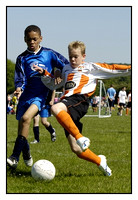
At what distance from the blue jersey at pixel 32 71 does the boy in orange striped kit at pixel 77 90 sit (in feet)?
1.00

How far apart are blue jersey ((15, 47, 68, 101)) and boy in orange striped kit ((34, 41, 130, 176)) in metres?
0.30

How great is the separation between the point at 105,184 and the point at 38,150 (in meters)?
3.61

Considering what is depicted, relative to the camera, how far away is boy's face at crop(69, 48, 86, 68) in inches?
223

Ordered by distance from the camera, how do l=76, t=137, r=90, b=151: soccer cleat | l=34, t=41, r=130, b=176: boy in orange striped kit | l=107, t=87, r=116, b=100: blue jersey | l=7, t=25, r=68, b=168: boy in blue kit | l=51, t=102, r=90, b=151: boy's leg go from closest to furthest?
l=76, t=137, r=90, b=151: soccer cleat, l=51, t=102, r=90, b=151: boy's leg, l=34, t=41, r=130, b=176: boy in orange striped kit, l=7, t=25, r=68, b=168: boy in blue kit, l=107, t=87, r=116, b=100: blue jersey

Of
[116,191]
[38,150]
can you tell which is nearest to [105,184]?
[116,191]

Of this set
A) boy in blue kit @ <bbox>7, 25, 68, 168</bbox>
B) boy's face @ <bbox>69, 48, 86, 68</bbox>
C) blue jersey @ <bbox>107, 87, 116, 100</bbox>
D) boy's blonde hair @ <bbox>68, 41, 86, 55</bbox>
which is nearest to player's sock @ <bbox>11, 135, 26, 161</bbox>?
boy in blue kit @ <bbox>7, 25, 68, 168</bbox>

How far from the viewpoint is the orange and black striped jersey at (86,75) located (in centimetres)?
577

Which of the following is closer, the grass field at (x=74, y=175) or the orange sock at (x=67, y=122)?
the grass field at (x=74, y=175)

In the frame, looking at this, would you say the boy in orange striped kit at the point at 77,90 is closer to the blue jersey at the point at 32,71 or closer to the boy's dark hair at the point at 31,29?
the blue jersey at the point at 32,71

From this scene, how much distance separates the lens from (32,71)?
6363 mm

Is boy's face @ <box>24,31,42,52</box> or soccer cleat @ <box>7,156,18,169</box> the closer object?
soccer cleat @ <box>7,156,18,169</box>

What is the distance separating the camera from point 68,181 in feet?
17.3

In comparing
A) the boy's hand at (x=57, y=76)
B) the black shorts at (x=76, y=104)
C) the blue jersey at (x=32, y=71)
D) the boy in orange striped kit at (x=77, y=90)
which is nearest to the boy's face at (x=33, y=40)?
the blue jersey at (x=32, y=71)

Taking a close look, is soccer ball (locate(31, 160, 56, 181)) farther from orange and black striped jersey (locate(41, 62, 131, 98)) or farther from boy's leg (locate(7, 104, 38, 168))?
orange and black striped jersey (locate(41, 62, 131, 98))
